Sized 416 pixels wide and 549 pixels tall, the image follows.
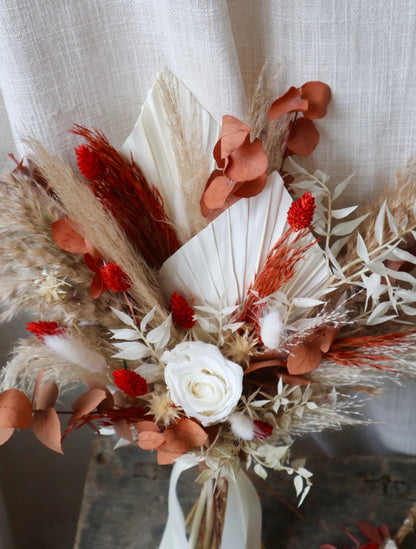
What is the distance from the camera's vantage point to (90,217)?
496 mm

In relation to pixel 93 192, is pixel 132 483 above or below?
below

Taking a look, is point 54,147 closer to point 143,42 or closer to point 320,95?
point 143,42

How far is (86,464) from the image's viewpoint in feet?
3.66

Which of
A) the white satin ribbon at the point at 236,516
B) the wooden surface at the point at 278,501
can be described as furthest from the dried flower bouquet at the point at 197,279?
the wooden surface at the point at 278,501

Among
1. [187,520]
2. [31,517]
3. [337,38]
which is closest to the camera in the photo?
[337,38]

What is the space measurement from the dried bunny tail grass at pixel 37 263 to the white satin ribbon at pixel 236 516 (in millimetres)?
262

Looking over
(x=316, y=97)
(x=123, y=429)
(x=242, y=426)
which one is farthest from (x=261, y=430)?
(x=316, y=97)

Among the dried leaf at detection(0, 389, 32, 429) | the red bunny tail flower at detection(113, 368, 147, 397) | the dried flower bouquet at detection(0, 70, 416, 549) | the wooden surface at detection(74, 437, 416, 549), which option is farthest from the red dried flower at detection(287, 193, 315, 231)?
the wooden surface at detection(74, 437, 416, 549)

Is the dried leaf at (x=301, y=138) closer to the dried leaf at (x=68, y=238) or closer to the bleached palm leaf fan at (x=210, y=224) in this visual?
the bleached palm leaf fan at (x=210, y=224)

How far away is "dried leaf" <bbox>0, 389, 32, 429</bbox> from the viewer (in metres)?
0.51

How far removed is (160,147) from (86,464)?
794 millimetres

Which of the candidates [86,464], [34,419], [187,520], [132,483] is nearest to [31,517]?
[86,464]

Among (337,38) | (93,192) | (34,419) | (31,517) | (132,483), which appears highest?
(337,38)

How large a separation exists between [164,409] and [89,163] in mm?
258
